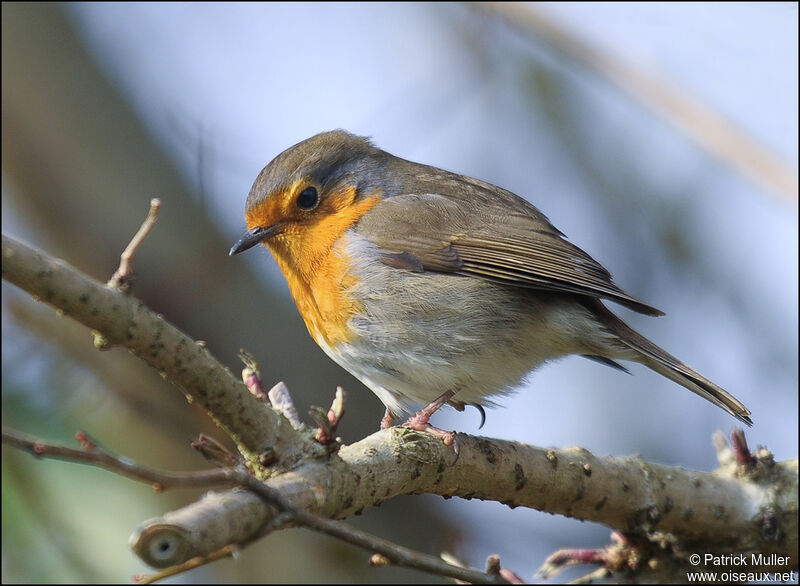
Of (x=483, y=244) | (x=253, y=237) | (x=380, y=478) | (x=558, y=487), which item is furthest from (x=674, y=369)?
(x=253, y=237)

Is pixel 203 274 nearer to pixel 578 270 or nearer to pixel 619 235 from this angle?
pixel 578 270

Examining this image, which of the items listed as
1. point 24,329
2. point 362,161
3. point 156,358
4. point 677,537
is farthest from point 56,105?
point 677,537

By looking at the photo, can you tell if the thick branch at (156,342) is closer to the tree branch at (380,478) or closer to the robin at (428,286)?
the tree branch at (380,478)

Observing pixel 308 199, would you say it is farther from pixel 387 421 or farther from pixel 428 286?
pixel 387 421

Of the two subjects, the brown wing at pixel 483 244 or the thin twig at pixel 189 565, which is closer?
the thin twig at pixel 189 565

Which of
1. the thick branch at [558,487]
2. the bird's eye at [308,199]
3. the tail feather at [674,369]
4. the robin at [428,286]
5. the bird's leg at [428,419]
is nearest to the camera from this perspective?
the thick branch at [558,487]

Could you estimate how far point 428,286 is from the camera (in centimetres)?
370

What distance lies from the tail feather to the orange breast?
3.68 feet

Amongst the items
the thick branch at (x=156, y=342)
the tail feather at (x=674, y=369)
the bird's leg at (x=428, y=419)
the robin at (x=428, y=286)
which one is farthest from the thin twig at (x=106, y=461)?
the tail feather at (x=674, y=369)

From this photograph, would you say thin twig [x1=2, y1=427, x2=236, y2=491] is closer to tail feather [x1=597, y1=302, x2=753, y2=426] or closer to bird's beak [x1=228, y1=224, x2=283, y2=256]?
bird's beak [x1=228, y1=224, x2=283, y2=256]

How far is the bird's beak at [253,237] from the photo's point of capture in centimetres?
374

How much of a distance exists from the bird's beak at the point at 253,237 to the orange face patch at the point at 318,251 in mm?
27

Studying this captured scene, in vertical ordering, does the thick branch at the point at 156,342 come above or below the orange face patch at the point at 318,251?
below

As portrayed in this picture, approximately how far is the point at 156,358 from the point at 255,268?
10.5ft
